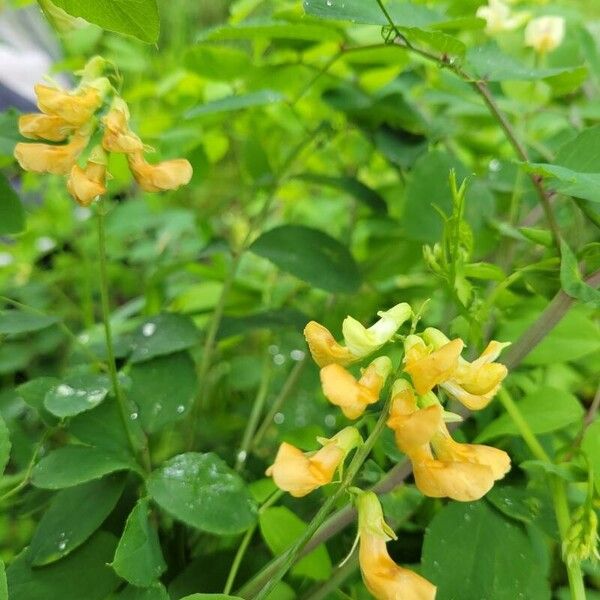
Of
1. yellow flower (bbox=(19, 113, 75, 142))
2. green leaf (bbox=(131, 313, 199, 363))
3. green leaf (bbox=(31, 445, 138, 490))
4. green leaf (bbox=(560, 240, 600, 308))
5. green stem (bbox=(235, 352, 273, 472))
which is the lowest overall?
green stem (bbox=(235, 352, 273, 472))

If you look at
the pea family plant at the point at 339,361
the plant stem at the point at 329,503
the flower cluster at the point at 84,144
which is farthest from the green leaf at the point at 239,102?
the plant stem at the point at 329,503

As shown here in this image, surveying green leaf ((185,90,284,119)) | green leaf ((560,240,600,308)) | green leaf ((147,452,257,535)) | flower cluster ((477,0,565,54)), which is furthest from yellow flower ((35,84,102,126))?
flower cluster ((477,0,565,54))

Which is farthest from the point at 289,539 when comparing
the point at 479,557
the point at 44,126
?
the point at 44,126

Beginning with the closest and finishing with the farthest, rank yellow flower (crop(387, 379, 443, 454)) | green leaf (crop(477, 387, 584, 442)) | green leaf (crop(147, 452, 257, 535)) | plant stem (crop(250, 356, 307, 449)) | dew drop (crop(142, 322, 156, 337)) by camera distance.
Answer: yellow flower (crop(387, 379, 443, 454)) < green leaf (crop(147, 452, 257, 535)) < green leaf (crop(477, 387, 584, 442)) < dew drop (crop(142, 322, 156, 337)) < plant stem (crop(250, 356, 307, 449))

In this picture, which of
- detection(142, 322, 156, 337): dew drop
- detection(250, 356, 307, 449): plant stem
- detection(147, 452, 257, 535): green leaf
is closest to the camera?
detection(147, 452, 257, 535): green leaf

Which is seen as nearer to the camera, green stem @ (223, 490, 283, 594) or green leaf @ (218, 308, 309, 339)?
green stem @ (223, 490, 283, 594)

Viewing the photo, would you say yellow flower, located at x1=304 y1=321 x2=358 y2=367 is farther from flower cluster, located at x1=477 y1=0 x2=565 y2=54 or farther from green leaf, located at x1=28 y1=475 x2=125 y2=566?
flower cluster, located at x1=477 y1=0 x2=565 y2=54

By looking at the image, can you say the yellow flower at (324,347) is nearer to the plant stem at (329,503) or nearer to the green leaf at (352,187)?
the plant stem at (329,503)
